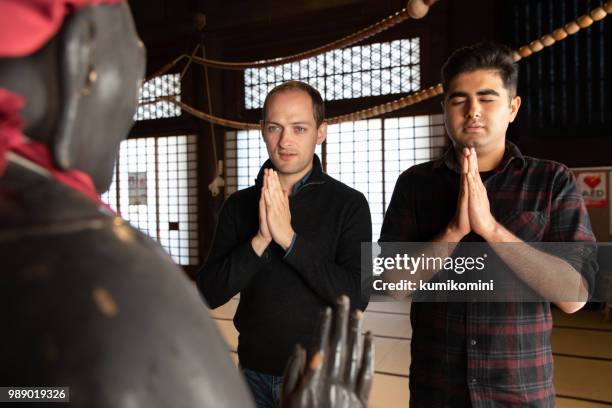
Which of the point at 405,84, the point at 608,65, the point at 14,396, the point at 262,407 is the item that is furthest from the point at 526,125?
the point at 14,396

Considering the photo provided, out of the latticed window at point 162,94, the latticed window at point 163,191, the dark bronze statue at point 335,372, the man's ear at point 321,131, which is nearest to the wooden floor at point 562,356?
the man's ear at point 321,131

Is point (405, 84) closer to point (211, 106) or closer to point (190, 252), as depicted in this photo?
point (211, 106)

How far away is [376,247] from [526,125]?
400cm

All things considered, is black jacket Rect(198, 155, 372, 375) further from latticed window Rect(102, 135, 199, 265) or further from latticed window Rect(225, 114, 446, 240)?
latticed window Rect(102, 135, 199, 265)

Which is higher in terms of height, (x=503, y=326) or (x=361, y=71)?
(x=361, y=71)

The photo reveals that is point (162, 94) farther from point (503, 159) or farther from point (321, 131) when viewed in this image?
point (503, 159)

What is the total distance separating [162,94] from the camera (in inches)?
276

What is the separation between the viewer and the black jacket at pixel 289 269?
1.38 metres

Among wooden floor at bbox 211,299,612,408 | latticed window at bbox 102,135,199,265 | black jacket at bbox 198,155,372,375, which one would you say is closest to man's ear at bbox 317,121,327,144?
black jacket at bbox 198,155,372,375

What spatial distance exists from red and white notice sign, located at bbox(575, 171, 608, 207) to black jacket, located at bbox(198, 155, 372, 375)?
414 cm

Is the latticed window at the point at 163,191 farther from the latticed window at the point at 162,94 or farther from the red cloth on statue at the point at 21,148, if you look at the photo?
the red cloth on statue at the point at 21,148

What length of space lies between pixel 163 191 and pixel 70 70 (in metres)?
7.18

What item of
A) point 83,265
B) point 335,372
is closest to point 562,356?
point 335,372

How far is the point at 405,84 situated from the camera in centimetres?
554
